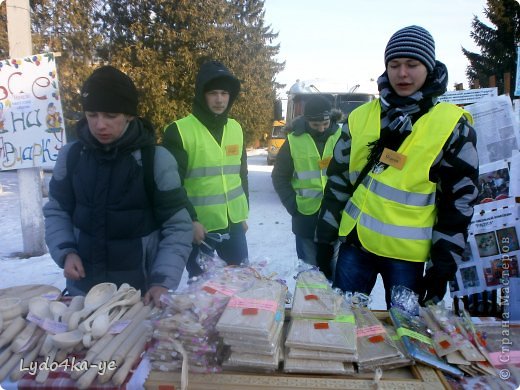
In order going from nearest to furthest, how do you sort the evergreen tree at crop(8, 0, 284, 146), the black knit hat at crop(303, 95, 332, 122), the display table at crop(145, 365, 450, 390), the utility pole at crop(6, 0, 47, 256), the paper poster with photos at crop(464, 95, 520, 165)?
the display table at crop(145, 365, 450, 390)
the paper poster with photos at crop(464, 95, 520, 165)
the black knit hat at crop(303, 95, 332, 122)
the utility pole at crop(6, 0, 47, 256)
the evergreen tree at crop(8, 0, 284, 146)

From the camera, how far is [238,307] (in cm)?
144

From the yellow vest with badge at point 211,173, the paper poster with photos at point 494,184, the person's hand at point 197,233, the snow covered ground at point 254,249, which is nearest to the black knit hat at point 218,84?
the yellow vest with badge at point 211,173

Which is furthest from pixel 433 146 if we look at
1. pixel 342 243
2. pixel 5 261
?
pixel 5 261

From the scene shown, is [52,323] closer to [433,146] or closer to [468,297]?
[433,146]

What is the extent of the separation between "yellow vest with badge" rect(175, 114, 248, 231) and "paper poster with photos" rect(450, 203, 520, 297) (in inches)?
66.5

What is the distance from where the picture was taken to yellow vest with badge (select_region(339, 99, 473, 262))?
1905 mm

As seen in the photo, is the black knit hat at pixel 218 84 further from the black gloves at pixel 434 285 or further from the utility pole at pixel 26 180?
the utility pole at pixel 26 180

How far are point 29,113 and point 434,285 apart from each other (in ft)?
16.2

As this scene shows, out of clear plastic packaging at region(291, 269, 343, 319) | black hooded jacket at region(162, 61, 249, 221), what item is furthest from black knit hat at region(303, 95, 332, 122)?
clear plastic packaging at region(291, 269, 343, 319)

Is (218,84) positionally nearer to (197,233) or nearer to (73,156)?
(197,233)

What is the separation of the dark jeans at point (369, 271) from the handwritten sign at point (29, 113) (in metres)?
4.13

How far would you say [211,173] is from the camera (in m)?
3.08

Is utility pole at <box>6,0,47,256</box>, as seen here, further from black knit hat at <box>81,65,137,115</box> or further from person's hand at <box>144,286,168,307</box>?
person's hand at <box>144,286,168,307</box>

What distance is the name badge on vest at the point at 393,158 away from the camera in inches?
77.0
